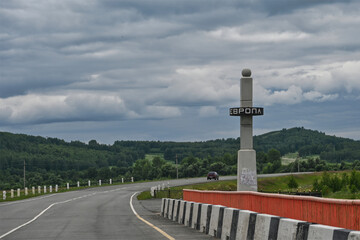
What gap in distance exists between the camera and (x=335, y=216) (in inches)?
332

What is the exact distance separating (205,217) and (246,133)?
1815 cm

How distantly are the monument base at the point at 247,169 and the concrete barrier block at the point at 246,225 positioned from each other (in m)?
21.9

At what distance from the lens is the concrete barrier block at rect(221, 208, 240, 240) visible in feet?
42.8

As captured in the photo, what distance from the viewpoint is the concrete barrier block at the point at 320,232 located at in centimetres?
749

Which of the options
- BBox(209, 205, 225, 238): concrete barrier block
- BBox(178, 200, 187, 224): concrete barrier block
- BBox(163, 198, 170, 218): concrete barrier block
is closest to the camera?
BBox(209, 205, 225, 238): concrete barrier block

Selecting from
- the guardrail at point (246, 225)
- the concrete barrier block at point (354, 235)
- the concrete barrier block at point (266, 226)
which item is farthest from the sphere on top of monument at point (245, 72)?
the concrete barrier block at point (354, 235)

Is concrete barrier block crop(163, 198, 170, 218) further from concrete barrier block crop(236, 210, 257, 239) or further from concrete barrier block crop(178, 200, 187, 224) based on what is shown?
concrete barrier block crop(236, 210, 257, 239)

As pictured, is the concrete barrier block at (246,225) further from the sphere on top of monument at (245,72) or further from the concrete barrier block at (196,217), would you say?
the sphere on top of monument at (245,72)

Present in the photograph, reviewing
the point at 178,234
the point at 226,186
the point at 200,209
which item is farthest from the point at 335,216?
the point at 226,186

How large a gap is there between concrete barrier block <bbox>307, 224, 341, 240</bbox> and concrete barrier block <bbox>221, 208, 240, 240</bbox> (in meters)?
4.80

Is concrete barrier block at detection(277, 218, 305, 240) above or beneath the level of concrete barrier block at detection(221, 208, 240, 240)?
above

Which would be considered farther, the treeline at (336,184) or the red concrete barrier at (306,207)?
the treeline at (336,184)

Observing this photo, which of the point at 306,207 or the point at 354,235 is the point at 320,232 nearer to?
the point at 354,235

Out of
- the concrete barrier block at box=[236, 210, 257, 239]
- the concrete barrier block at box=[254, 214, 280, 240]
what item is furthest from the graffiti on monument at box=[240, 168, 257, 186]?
the concrete barrier block at box=[254, 214, 280, 240]
